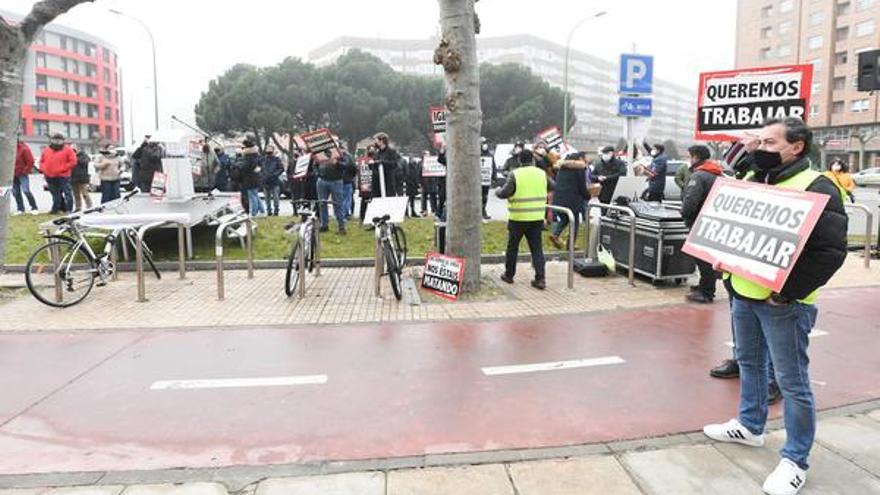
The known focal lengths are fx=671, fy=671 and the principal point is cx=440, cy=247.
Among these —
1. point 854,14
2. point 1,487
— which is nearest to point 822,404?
point 1,487

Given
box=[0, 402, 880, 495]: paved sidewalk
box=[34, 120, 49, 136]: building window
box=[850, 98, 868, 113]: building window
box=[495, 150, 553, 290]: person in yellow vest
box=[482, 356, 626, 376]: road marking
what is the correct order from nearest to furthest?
box=[0, 402, 880, 495]: paved sidewalk, box=[482, 356, 626, 376]: road marking, box=[495, 150, 553, 290]: person in yellow vest, box=[850, 98, 868, 113]: building window, box=[34, 120, 49, 136]: building window

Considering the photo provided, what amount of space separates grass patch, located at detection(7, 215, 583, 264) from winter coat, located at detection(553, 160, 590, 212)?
2.65 feet

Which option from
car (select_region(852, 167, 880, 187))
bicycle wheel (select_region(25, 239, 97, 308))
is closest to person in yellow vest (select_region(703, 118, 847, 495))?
bicycle wheel (select_region(25, 239, 97, 308))

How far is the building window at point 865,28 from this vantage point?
2542 inches

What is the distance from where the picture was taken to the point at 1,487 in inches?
141

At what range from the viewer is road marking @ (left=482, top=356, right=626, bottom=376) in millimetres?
5465

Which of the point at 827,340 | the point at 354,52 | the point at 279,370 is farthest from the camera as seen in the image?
the point at 354,52

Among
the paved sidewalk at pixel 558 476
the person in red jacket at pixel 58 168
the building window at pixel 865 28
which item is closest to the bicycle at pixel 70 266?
the paved sidewalk at pixel 558 476

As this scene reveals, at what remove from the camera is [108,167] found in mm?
14281

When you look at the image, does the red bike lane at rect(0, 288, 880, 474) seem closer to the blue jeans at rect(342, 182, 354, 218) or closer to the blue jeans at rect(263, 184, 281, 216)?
the blue jeans at rect(342, 182, 354, 218)

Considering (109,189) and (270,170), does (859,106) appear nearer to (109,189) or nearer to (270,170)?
(270,170)

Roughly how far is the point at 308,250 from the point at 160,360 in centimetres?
349

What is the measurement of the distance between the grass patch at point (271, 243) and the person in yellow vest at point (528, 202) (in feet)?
7.48

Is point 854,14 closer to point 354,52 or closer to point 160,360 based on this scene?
point 354,52
